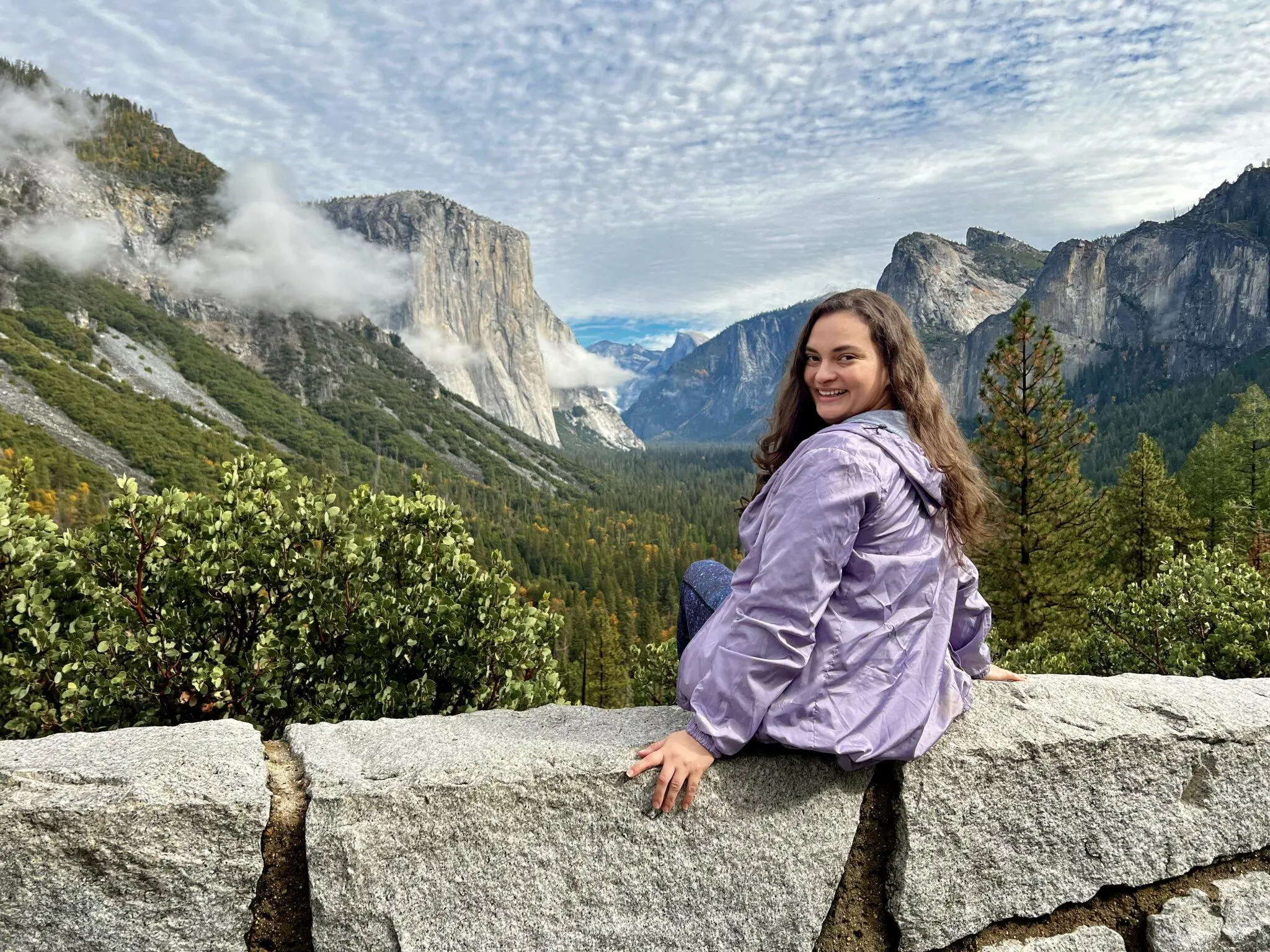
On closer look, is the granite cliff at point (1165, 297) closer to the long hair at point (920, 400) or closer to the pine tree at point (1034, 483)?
the pine tree at point (1034, 483)

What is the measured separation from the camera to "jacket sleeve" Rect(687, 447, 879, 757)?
2279 millimetres

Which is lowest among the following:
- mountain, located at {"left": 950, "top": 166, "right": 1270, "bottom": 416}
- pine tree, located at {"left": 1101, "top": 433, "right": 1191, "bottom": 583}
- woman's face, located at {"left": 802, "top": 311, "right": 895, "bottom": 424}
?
pine tree, located at {"left": 1101, "top": 433, "right": 1191, "bottom": 583}

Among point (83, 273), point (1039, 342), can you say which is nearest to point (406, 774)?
point (1039, 342)

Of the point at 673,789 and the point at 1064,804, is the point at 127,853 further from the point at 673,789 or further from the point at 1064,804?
the point at 1064,804

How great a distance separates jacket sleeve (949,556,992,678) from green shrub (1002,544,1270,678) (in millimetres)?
2746

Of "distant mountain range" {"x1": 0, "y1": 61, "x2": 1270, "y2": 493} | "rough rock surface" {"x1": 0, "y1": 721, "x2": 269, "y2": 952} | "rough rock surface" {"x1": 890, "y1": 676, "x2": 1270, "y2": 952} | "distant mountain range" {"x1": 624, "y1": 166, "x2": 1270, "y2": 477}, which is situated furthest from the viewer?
"distant mountain range" {"x1": 624, "y1": 166, "x2": 1270, "y2": 477}

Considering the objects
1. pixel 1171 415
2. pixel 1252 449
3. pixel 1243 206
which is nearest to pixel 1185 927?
pixel 1252 449

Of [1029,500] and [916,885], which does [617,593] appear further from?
[916,885]

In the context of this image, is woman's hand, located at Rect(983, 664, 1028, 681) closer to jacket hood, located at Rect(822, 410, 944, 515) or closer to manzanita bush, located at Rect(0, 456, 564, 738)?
jacket hood, located at Rect(822, 410, 944, 515)

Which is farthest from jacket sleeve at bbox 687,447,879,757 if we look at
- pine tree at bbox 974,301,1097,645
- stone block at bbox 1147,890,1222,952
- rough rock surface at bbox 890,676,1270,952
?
pine tree at bbox 974,301,1097,645

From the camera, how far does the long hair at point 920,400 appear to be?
2.76 m

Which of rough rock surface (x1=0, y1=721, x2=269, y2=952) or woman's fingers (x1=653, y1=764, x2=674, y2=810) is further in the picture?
woman's fingers (x1=653, y1=764, x2=674, y2=810)

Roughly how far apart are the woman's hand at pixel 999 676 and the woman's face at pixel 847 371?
1.48 metres

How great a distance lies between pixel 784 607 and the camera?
229 centimetres
